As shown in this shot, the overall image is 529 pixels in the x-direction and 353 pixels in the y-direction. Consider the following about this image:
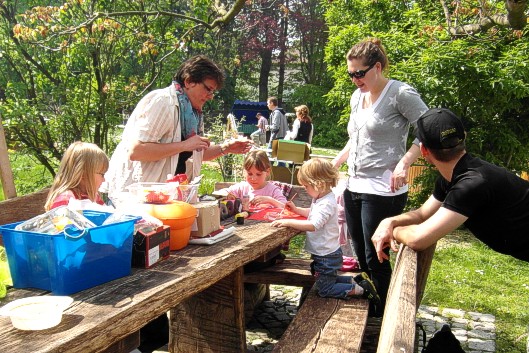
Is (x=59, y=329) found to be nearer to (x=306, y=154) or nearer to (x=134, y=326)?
(x=134, y=326)

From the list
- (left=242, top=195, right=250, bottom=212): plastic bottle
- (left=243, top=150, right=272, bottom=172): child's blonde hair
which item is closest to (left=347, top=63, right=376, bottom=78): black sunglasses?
(left=243, top=150, right=272, bottom=172): child's blonde hair

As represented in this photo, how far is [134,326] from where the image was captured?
1998 millimetres

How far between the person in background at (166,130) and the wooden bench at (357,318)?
1.23m

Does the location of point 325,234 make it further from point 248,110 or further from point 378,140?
point 248,110

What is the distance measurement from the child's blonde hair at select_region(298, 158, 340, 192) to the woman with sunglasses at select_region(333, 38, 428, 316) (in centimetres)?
19

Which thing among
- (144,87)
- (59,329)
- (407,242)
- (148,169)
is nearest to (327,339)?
(407,242)

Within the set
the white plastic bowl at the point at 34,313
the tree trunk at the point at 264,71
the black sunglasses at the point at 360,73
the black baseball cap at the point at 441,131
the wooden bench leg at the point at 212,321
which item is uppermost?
the tree trunk at the point at 264,71

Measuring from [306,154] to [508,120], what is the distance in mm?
3599

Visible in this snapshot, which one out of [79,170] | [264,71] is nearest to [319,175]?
[79,170]

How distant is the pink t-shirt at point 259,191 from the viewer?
4.29 metres

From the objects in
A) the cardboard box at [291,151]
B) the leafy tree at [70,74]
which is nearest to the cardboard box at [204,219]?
the leafy tree at [70,74]

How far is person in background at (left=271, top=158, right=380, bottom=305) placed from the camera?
3557mm

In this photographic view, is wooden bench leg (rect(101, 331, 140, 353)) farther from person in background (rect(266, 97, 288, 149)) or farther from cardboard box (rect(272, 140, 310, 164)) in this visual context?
person in background (rect(266, 97, 288, 149))

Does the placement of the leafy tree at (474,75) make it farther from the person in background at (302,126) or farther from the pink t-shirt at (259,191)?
the pink t-shirt at (259,191)
